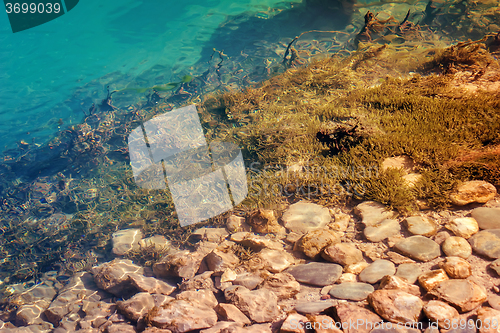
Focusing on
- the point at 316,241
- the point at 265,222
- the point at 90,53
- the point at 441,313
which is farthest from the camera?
the point at 90,53

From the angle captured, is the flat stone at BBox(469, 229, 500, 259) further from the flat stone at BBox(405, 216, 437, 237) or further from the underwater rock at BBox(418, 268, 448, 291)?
the underwater rock at BBox(418, 268, 448, 291)

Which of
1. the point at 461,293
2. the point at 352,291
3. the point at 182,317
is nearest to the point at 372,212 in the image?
the point at 352,291

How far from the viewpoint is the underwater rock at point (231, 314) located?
2.96m

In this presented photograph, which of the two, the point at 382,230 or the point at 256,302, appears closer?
the point at 256,302

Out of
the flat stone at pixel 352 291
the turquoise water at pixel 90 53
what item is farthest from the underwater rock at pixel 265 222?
the turquoise water at pixel 90 53

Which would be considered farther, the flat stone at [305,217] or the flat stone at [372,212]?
the flat stone at [305,217]

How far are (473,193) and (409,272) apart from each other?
5.15ft

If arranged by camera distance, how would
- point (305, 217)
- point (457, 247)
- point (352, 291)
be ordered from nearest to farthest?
point (352, 291), point (457, 247), point (305, 217)

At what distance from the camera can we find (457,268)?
2.75 meters

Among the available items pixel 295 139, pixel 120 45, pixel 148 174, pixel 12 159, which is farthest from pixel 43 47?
pixel 295 139

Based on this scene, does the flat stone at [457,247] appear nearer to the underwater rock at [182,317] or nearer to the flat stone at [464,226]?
the flat stone at [464,226]

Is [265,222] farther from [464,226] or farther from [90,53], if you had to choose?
[90,53]

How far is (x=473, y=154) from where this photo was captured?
390 cm

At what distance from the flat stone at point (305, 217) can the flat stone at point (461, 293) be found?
1743mm
